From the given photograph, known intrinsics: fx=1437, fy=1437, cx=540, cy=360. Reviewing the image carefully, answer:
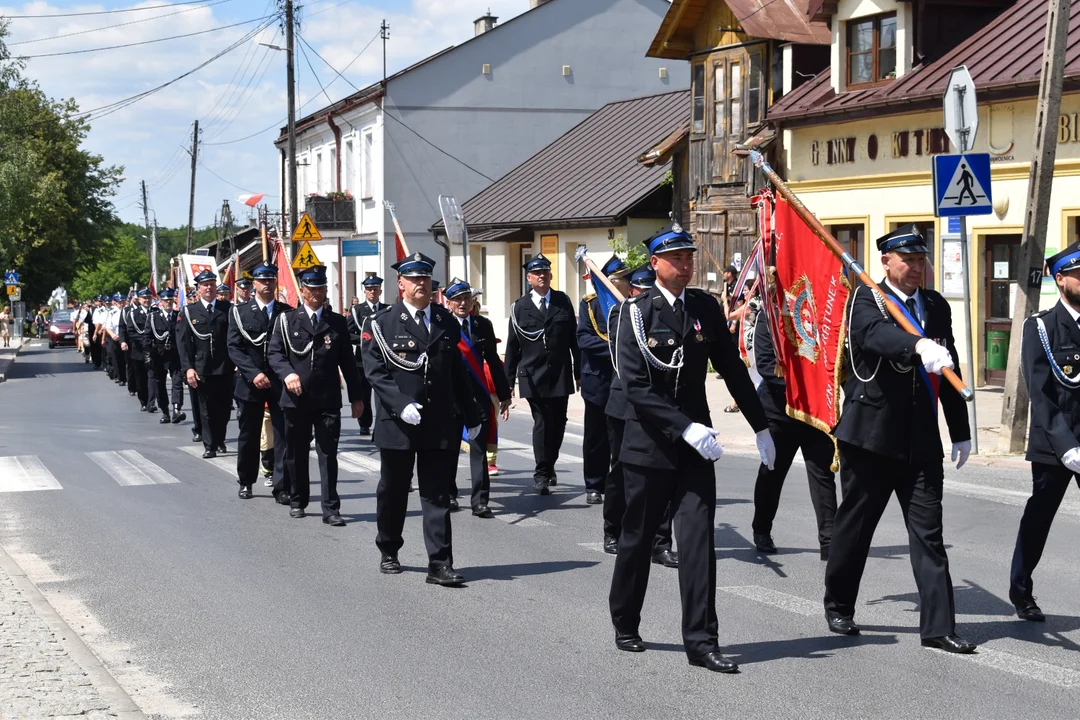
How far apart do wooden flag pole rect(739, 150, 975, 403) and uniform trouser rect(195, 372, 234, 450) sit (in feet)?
26.0

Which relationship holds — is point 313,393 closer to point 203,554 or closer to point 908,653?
point 203,554

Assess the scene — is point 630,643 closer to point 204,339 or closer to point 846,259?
point 846,259

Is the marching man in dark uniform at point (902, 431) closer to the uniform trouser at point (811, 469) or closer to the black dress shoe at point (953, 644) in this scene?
the black dress shoe at point (953, 644)

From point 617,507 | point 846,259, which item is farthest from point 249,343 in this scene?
point 846,259

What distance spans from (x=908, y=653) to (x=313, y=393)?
5.85 meters

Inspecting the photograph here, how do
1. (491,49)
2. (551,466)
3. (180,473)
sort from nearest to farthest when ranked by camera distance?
(551,466), (180,473), (491,49)

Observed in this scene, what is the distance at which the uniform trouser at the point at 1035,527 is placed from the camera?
23.8 ft

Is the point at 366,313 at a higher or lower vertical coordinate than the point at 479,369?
higher

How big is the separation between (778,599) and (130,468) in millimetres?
8701

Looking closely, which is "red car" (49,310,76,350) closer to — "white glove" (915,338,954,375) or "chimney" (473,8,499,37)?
"chimney" (473,8,499,37)

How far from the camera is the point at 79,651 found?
6.64 metres

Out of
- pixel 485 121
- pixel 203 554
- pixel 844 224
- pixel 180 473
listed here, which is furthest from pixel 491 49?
pixel 203 554

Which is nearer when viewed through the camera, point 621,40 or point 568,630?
point 568,630

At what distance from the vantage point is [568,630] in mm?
7301
